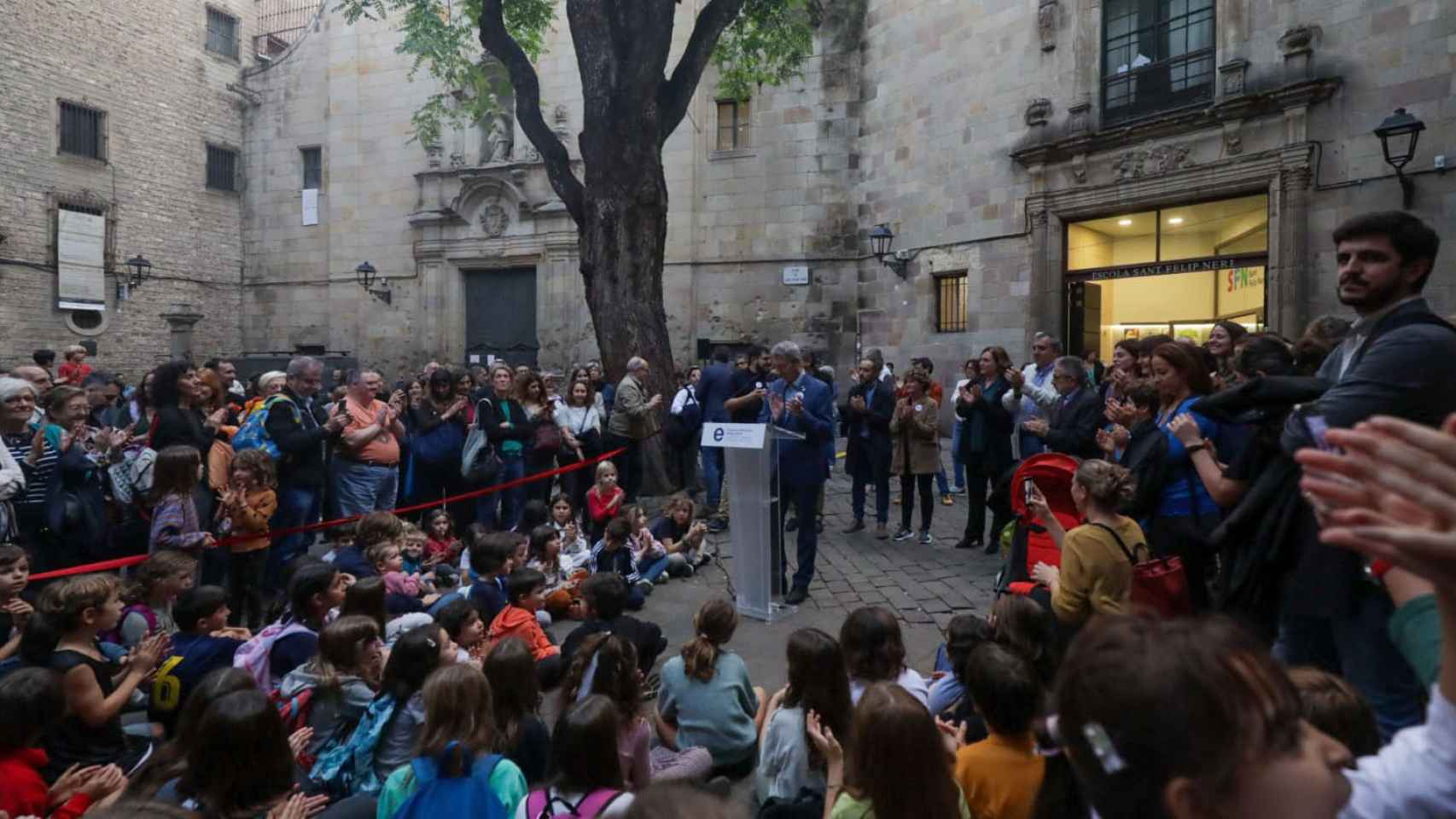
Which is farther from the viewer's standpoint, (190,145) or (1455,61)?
(190,145)

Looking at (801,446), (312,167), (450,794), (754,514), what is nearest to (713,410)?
(801,446)

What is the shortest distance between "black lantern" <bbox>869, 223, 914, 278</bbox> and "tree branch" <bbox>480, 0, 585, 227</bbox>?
6.80m

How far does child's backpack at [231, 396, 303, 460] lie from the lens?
250 inches

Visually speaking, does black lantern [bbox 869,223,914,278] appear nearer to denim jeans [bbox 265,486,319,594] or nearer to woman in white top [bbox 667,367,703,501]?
woman in white top [bbox 667,367,703,501]

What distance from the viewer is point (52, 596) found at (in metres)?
3.48

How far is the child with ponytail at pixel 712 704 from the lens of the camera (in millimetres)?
3682

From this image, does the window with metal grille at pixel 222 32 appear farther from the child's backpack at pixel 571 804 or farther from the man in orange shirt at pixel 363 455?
the child's backpack at pixel 571 804

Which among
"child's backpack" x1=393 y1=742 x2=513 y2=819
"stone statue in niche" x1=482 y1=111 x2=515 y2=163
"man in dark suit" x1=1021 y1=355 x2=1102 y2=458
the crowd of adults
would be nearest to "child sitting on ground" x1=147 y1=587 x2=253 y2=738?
the crowd of adults

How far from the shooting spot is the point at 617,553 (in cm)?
685

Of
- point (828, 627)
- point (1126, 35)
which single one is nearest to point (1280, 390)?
point (828, 627)

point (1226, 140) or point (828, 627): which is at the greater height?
point (1226, 140)

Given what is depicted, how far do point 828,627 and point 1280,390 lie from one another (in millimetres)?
3550

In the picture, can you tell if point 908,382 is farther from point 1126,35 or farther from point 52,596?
point 1126,35

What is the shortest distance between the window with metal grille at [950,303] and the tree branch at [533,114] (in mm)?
7638
